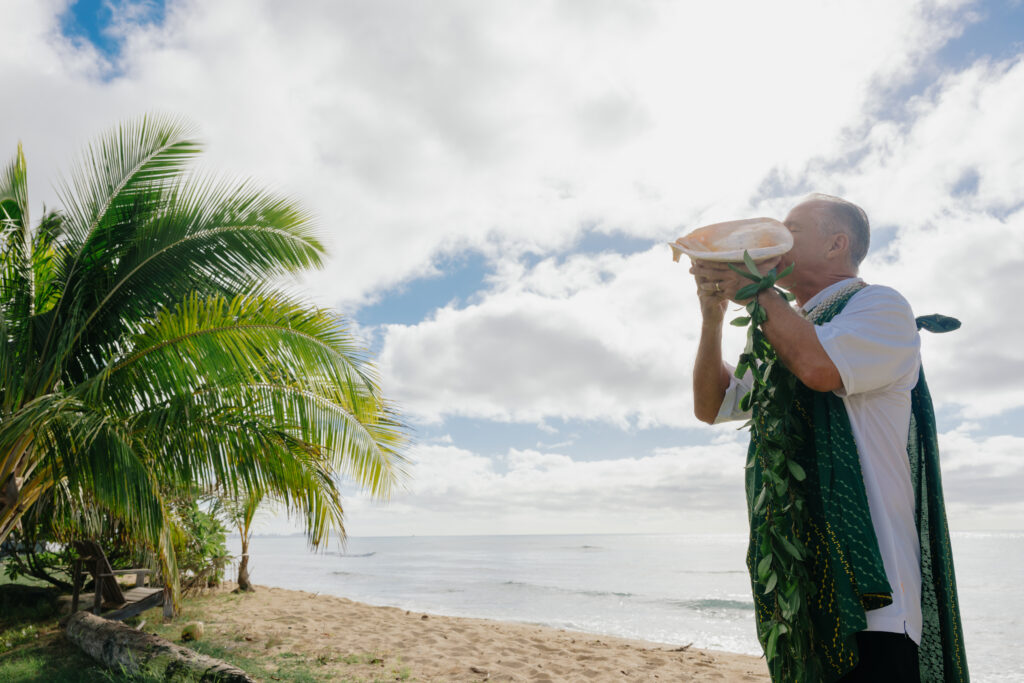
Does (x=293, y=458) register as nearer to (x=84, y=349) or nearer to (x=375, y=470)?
(x=375, y=470)

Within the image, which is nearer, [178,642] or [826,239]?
[826,239]

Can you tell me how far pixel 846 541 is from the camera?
1432 millimetres

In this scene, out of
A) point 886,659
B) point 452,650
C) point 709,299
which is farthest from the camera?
point 452,650

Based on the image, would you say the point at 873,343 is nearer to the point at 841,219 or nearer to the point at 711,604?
the point at 841,219

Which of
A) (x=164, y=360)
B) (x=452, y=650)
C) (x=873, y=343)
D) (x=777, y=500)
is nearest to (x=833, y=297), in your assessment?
(x=873, y=343)

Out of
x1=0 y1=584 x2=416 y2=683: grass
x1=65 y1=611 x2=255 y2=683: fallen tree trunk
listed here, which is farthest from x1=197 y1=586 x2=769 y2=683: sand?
x1=65 y1=611 x2=255 y2=683: fallen tree trunk

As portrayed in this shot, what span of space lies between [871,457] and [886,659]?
42 centimetres

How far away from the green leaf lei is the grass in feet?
18.0

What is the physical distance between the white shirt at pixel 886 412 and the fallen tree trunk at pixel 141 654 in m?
5.38

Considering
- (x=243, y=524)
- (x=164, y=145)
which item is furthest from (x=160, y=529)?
(x=243, y=524)

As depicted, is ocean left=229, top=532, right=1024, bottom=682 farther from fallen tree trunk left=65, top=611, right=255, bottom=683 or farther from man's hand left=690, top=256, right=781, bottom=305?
man's hand left=690, top=256, right=781, bottom=305

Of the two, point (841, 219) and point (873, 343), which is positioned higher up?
point (841, 219)

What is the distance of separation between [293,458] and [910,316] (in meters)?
5.47

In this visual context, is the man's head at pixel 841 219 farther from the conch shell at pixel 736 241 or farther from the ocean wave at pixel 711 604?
the ocean wave at pixel 711 604
